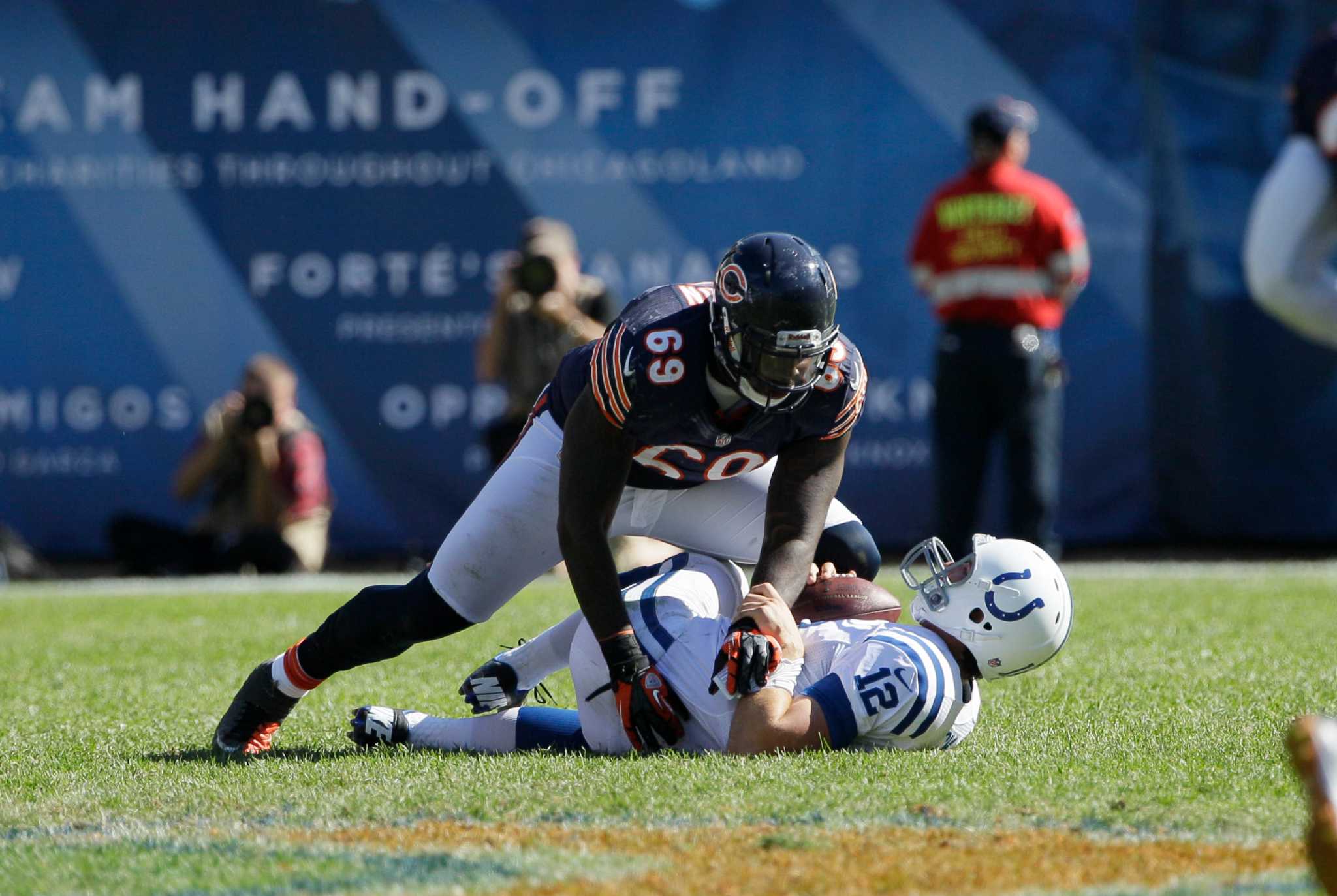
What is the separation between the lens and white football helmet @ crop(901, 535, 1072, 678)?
13.0 feet

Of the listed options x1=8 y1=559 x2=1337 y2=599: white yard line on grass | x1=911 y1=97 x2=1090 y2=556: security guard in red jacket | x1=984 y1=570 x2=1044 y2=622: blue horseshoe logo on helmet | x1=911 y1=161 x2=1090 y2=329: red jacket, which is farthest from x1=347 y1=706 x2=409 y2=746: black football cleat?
x1=911 y1=161 x2=1090 y2=329: red jacket

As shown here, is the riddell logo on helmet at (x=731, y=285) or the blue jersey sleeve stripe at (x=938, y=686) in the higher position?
the riddell logo on helmet at (x=731, y=285)

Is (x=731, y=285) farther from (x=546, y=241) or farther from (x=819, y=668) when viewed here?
(x=546, y=241)

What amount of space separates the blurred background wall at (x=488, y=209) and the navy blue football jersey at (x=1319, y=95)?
595 centimetres

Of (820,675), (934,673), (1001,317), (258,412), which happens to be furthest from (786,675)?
(258,412)

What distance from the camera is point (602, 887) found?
277 centimetres

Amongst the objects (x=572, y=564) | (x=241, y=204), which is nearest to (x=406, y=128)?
(x=241, y=204)

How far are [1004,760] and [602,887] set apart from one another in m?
1.37

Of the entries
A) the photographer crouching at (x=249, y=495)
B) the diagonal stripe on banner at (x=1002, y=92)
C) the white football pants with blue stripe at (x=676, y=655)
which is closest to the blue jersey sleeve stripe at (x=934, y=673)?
the white football pants with blue stripe at (x=676, y=655)

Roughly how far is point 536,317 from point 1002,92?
10.9ft

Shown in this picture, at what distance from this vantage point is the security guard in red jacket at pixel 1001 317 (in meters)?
8.16

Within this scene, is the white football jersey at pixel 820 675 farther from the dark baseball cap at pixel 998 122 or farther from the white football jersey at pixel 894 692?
Answer: the dark baseball cap at pixel 998 122

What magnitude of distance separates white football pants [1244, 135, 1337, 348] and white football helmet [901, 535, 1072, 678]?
0.92 m

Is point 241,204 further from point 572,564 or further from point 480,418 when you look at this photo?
point 572,564
